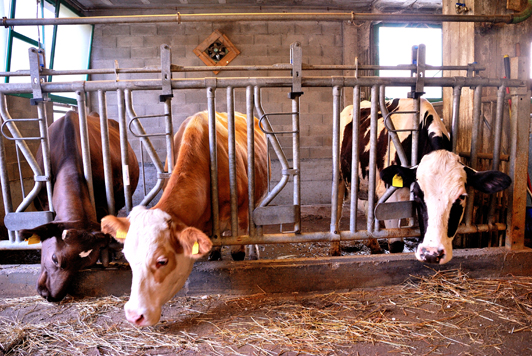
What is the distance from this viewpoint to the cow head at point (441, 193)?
2.57 metres

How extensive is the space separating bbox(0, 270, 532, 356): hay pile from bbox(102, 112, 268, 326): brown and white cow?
0.37m

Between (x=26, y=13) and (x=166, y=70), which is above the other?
(x=26, y=13)

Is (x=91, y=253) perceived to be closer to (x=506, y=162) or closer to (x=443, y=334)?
(x=443, y=334)

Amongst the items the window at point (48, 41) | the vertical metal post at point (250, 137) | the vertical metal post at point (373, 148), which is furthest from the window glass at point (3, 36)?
the vertical metal post at point (373, 148)

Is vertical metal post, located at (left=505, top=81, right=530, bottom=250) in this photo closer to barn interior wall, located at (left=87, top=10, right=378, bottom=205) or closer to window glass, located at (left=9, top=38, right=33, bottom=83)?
barn interior wall, located at (left=87, top=10, right=378, bottom=205)

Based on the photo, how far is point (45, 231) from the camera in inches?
102

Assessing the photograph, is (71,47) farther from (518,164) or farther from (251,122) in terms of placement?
(518,164)

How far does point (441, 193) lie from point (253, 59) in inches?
236

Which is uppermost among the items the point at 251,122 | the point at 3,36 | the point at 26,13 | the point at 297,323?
the point at 26,13

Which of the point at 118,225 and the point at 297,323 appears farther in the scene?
the point at 297,323

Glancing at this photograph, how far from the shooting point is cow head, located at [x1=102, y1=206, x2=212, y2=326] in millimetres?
1980

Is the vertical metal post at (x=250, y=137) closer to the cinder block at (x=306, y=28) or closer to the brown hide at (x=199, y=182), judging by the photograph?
the brown hide at (x=199, y=182)

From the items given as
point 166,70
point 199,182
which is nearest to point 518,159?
point 199,182

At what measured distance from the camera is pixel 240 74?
7758 mm
